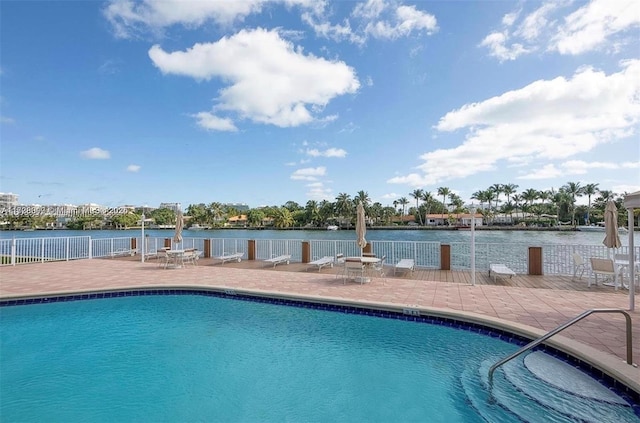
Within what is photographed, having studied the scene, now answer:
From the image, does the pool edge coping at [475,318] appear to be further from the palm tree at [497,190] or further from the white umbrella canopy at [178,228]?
the palm tree at [497,190]

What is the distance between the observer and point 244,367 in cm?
416

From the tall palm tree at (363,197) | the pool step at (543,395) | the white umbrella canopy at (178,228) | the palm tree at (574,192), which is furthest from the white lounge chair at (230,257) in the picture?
the palm tree at (574,192)

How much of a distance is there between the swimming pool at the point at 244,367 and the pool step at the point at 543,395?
0.09 feet

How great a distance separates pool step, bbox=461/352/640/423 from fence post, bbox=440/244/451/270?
17.5ft

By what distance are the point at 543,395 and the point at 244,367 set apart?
3589 mm

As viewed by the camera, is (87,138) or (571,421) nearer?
(571,421)

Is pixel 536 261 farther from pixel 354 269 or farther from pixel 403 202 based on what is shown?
pixel 403 202

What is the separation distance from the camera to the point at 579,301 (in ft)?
18.8

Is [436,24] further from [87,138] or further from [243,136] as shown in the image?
[87,138]

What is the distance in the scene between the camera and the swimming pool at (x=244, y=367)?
10.7ft

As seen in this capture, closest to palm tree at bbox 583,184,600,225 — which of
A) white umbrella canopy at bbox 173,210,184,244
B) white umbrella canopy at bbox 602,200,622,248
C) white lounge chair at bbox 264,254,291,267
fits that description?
white umbrella canopy at bbox 602,200,622,248

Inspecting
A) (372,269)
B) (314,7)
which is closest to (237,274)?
(372,269)

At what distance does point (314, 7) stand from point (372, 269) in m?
10.5

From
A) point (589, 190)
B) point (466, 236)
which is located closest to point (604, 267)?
point (466, 236)
